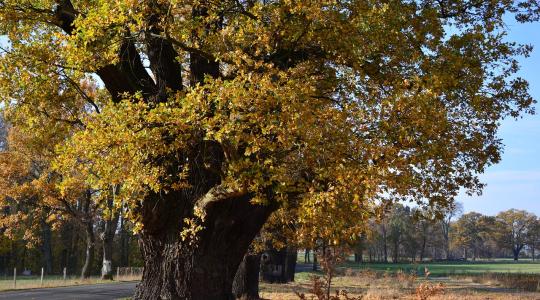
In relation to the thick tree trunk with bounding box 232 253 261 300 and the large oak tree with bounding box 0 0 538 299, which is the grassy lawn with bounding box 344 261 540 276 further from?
the large oak tree with bounding box 0 0 538 299

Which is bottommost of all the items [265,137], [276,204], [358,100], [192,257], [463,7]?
[192,257]

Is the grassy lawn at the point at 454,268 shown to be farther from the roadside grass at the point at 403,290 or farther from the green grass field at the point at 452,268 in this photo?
the roadside grass at the point at 403,290

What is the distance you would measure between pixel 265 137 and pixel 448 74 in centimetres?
346

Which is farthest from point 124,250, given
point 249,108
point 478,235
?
point 478,235

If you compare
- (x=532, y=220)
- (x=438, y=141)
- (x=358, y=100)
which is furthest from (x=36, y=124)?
(x=532, y=220)

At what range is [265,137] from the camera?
28.3 ft

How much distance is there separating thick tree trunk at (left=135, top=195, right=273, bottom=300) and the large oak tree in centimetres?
3

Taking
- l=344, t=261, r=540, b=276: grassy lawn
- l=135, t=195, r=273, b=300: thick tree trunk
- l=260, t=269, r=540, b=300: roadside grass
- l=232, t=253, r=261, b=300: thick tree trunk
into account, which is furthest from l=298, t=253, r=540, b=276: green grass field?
l=135, t=195, r=273, b=300: thick tree trunk

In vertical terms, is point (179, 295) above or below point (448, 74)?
below

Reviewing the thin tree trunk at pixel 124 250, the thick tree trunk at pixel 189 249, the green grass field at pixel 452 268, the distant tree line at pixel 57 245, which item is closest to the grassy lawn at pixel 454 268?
the green grass field at pixel 452 268

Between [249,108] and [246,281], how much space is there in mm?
12003

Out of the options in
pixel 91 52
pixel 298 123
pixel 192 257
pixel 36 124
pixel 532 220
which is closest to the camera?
pixel 298 123

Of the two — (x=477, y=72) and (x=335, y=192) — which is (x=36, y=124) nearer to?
(x=335, y=192)

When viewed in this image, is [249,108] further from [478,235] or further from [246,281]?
[478,235]
